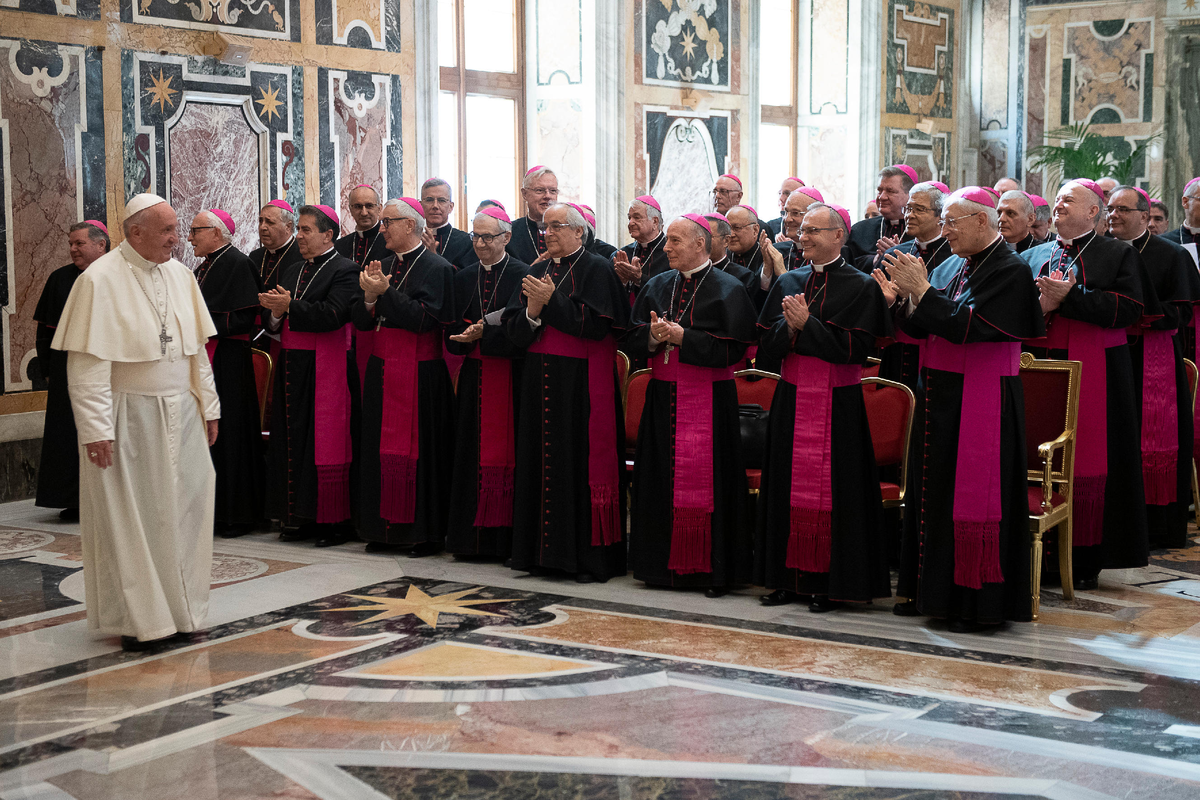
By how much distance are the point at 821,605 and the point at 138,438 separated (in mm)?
2942

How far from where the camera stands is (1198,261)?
7766 millimetres

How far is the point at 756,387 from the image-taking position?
255 inches

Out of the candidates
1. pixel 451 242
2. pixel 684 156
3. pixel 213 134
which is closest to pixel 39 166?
pixel 213 134

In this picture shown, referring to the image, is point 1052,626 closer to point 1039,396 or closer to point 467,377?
point 1039,396

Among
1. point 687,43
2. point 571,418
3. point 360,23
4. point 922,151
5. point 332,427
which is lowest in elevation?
point 332,427

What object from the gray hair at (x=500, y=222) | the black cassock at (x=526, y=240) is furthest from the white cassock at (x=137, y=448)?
the black cassock at (x=526, y=240)

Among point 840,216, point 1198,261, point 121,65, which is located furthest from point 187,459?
point 1198,261

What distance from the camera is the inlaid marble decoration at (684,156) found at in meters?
11.7

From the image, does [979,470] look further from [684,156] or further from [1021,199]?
[684,156]

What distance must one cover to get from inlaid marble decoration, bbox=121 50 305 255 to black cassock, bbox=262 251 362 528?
2183 mm

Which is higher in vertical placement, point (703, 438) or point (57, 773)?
point (703, 438)

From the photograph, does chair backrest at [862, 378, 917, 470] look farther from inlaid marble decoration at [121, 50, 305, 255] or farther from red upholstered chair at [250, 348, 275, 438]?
inlaid marble decoration at [121, 50, 305, 255]

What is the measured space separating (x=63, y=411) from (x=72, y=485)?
47 cm

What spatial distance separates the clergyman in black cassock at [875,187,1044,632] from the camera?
16.7 feet
